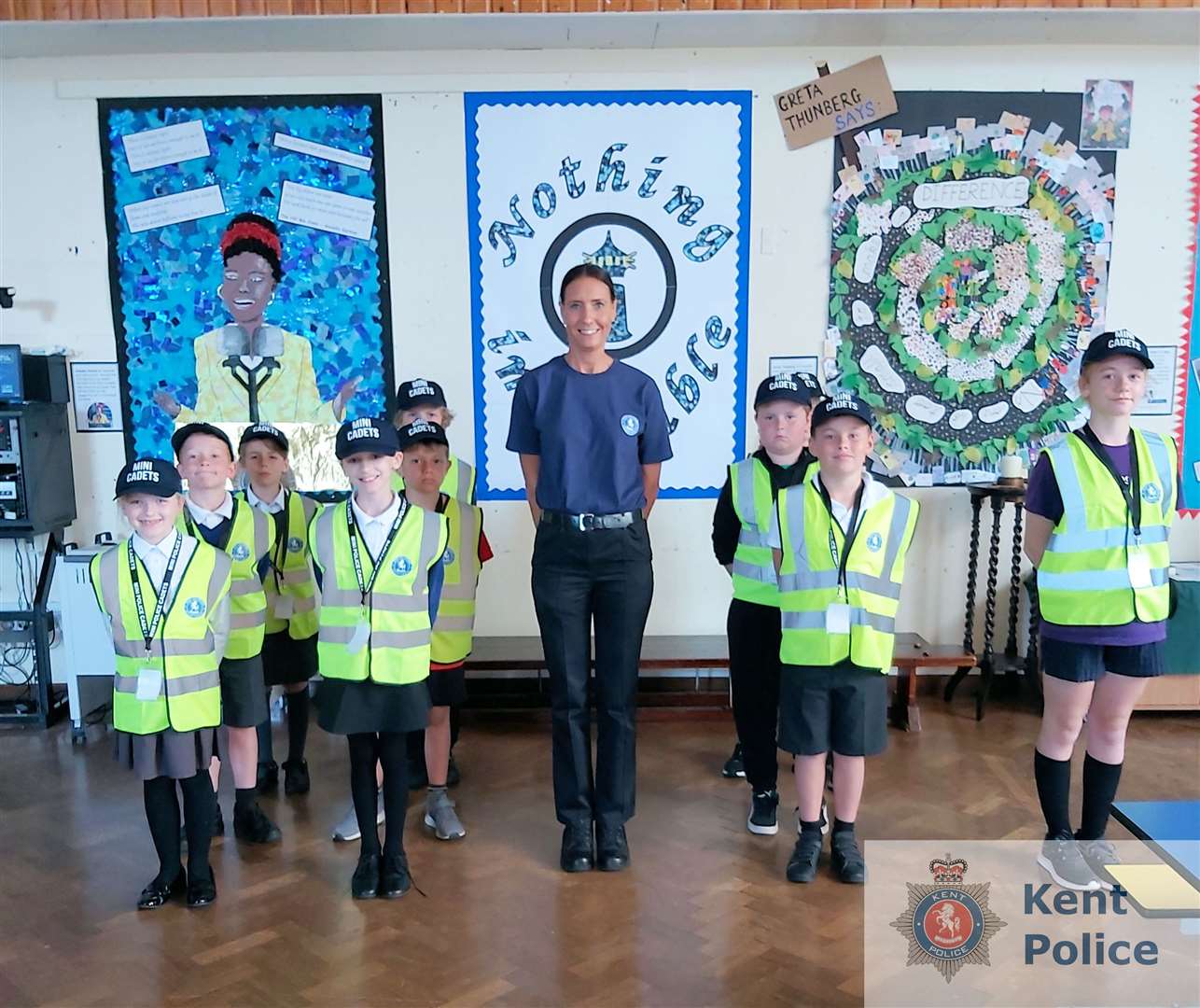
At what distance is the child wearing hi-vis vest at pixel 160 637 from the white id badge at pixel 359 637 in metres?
0.38

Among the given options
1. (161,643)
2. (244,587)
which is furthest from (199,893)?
(244,587)

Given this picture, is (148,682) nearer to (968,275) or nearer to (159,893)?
(159,893)

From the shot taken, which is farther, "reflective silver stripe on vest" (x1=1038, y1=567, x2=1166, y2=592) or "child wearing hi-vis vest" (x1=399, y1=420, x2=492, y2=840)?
"child wearing hi-vis vest" (x1=399, y1=420, x2=492, y2=840)

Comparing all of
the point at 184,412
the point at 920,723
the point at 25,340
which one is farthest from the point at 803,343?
the point at 25,340

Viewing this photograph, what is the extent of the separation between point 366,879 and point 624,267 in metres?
2.61

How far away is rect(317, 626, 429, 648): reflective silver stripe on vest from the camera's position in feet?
7.97

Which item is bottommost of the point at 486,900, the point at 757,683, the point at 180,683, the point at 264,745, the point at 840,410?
the point at 486,900

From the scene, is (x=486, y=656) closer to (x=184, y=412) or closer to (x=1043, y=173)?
(x=184, y=412)

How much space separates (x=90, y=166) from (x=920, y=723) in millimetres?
4128

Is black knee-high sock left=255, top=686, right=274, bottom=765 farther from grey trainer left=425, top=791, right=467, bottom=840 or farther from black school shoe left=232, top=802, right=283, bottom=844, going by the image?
grey trainer left=425, top=791, right=467, bottom=840

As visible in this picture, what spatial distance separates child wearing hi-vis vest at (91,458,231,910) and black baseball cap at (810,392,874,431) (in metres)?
1.63

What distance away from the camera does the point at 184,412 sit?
404 centimetres

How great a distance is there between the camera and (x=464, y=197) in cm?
393

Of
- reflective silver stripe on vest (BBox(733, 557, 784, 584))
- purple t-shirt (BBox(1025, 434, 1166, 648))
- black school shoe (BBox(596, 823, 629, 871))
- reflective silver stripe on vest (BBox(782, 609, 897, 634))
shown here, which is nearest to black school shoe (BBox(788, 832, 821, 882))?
black school shoe (BBox(596, 823, 629, 871))
